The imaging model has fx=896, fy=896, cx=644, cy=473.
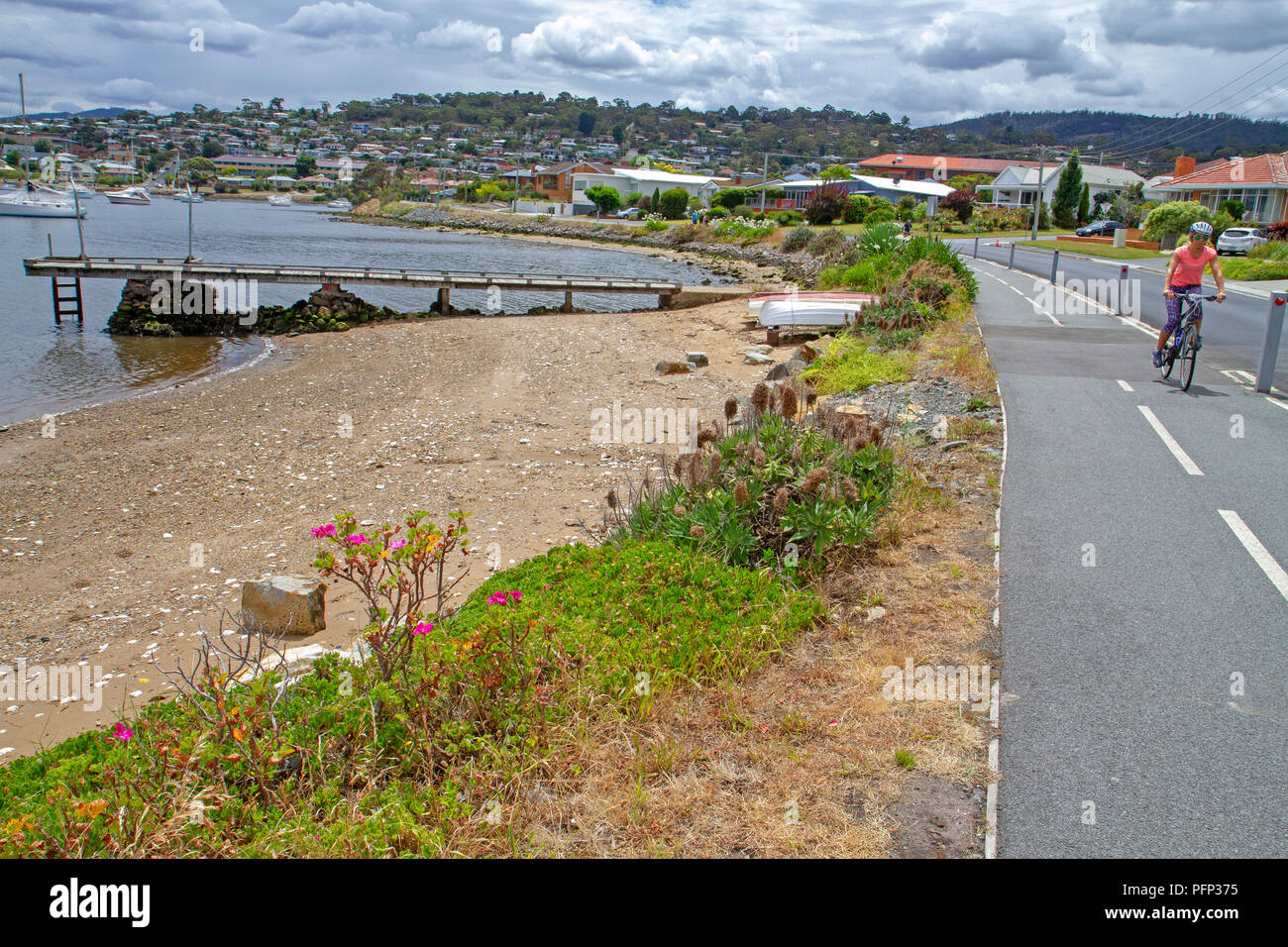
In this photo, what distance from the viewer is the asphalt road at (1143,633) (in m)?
3.76

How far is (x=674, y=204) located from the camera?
89875 mm

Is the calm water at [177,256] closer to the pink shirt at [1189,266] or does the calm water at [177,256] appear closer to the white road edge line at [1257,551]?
the white road edge line at [1257,551]

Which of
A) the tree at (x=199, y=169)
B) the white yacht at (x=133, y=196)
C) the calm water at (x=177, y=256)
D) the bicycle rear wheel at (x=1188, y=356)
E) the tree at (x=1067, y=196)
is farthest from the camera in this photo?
the tree at (x=199, y=169)

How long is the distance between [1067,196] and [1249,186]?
1547 cm

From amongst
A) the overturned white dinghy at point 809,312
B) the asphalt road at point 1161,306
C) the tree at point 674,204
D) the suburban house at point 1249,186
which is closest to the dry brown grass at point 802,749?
the asphalt road at point 1161,306

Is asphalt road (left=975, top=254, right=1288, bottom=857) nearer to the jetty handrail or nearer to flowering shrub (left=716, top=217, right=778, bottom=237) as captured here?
the jetty handrail

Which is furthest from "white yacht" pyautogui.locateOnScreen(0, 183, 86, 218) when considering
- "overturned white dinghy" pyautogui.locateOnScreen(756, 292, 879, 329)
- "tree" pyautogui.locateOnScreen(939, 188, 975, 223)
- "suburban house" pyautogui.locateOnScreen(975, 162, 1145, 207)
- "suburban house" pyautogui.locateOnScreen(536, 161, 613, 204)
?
"suburban house" pyautogui.locateOnScreen(975, 162, 1145, 207)

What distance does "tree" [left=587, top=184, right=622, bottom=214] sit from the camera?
104000 millimetres

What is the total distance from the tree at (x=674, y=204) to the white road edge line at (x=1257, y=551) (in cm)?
8672

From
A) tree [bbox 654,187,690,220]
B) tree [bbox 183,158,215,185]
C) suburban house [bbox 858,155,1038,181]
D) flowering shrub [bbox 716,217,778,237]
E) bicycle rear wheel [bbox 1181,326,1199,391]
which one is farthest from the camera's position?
tree [bbox 183,158,215,185]

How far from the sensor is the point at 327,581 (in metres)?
9.30

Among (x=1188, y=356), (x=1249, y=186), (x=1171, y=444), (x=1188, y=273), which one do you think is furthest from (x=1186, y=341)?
(x=1249, y=186)

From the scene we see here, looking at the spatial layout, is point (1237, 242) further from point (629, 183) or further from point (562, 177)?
point (562, 177)

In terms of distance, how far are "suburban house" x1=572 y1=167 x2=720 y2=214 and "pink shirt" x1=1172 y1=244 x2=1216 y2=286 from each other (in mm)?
99035
